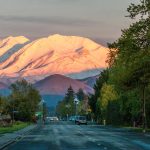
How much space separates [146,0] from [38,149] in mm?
22599

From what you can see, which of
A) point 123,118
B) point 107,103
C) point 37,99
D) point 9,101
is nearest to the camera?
point 123,118

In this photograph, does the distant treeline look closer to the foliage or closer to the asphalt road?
the foliage

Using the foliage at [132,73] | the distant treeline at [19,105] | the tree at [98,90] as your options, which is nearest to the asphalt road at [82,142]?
the foliage at [132,73]

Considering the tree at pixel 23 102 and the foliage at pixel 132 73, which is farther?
the tree at pixel 23 102

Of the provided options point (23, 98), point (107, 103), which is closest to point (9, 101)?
point (23, 98)

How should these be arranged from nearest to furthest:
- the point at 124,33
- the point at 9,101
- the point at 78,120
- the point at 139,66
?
the point at 124,33, the point at 139,66, the point at 78,120, the point at 9,101

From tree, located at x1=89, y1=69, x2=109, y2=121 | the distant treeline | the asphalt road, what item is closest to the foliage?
the asphalt road

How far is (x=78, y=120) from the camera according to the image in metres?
133

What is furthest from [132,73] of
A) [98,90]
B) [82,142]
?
[98,90]

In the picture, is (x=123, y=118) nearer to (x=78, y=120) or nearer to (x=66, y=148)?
(x=78, y=120)

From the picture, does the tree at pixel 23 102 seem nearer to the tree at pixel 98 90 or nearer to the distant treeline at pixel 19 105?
the distant treeline at pixel 19 105

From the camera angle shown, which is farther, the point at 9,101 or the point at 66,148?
the point at 9,101

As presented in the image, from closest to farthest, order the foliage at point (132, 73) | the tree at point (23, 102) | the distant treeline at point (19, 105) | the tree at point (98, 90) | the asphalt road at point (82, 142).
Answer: the asphalt road at point (82, 142), the foliage at point (132, 73), the tree at point (98, 90), the distant treeline at point (19, 105), the tree at point (23, 102)

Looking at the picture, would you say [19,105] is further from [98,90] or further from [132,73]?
[132,73]
